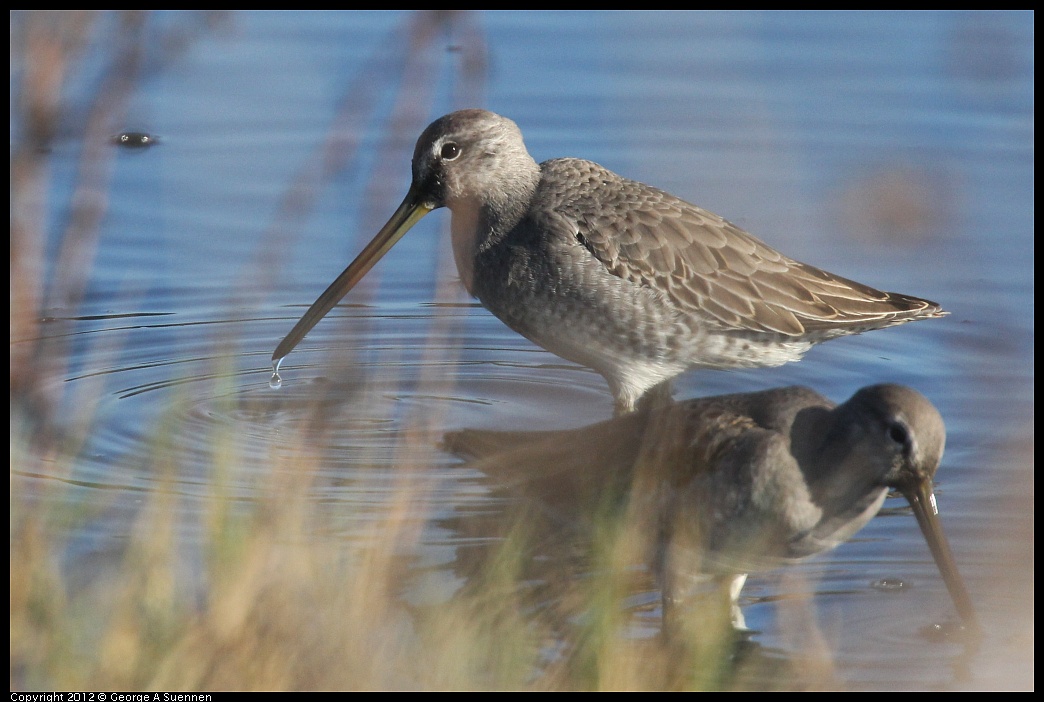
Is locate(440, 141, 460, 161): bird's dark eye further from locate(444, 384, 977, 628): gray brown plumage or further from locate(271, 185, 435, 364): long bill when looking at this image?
locate(444, 384, 977, 628): gray brown plumage

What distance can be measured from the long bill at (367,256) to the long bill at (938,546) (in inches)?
100

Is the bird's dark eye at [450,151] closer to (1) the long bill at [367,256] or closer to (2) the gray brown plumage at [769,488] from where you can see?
(1) the long bill at [367,256]

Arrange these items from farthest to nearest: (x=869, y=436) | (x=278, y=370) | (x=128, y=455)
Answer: (x=278, y=370), (x=128, y=455), (x=869, y=436)

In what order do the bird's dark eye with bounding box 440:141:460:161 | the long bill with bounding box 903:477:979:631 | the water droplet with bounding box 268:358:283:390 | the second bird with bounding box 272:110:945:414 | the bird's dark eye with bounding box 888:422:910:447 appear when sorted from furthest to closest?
1. the water droplet with bounding box 268:358:283:390
2. the bird's dark eye with bounding box 440:141:460:161
3. the second bird with bounding box 272:110:945:414
4. the long bill with bounding box 903:477:979:631
5. the bird's dark eye with bounding box 888:422:910:447

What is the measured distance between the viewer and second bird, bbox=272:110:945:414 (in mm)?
5438

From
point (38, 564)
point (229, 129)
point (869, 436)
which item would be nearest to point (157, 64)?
point (38, 564)

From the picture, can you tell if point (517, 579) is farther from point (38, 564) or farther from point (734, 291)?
point (734, 291)

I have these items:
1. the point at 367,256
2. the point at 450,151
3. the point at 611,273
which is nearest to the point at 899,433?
the point at 611,273

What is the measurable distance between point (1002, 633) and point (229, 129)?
5.64m

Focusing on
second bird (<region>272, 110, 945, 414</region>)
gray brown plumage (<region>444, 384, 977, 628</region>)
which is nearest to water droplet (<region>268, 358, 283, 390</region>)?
second bird (<region>272, 110, 945, 414</region>)

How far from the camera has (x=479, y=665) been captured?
3.37m

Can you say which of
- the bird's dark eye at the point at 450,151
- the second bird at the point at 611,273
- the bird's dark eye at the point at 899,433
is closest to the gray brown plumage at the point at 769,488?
the bird's dark eye at the point at 899,433

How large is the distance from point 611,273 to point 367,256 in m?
1.06

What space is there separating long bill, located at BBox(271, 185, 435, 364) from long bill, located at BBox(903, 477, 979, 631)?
255 centimetres
